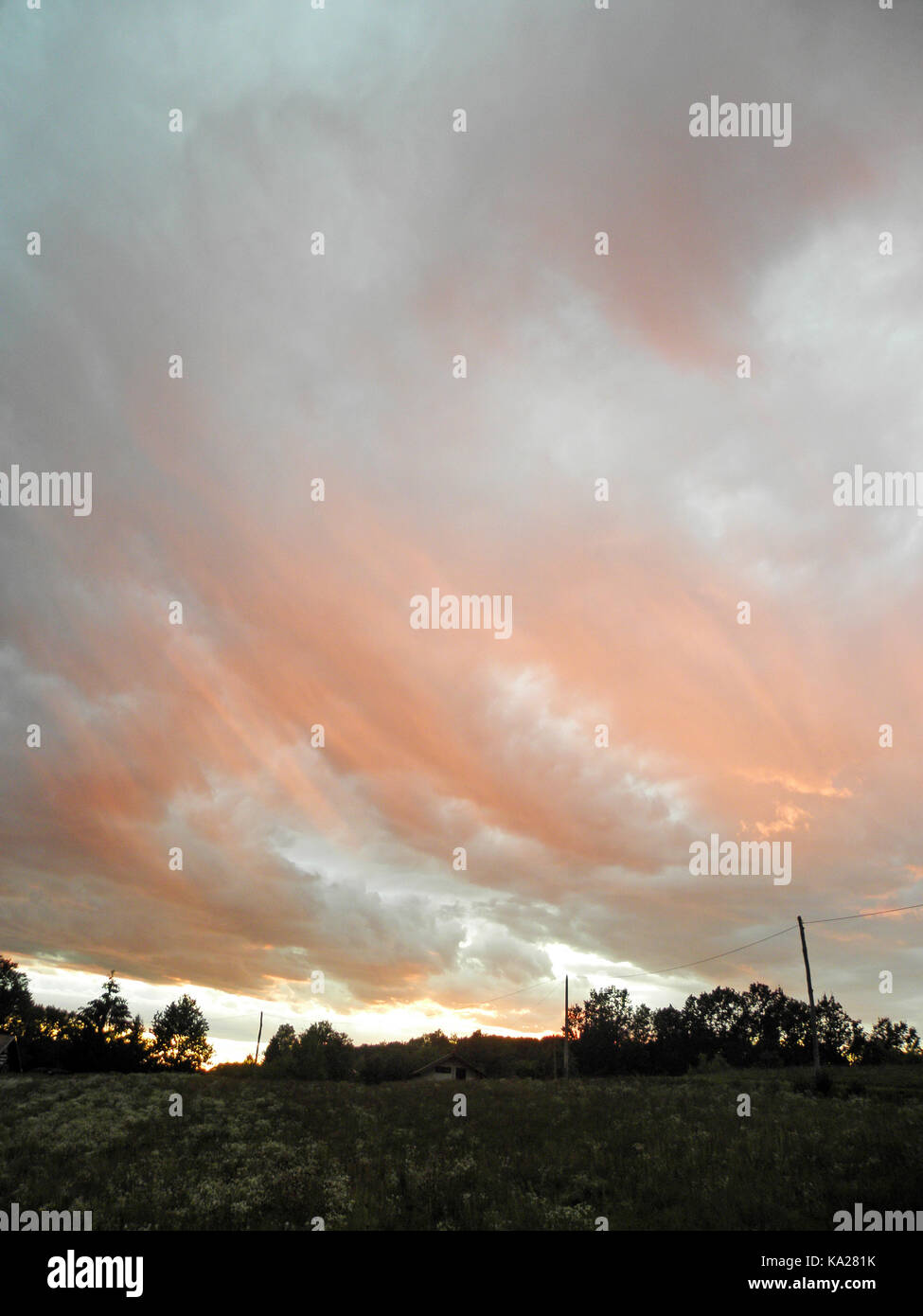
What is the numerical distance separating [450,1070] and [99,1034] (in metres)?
39.8

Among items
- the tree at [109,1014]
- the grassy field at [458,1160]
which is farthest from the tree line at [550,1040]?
the grassy field at [458,1160]

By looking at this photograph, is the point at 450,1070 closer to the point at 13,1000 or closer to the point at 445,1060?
the point at 445,1060

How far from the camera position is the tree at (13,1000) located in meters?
106

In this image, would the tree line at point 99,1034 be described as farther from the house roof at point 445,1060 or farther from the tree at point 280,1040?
the house roof at point 445,1060

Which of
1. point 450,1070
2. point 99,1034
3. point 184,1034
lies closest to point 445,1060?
point 450,1070

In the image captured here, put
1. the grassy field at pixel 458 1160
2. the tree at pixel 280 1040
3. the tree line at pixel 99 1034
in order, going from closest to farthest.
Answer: the grassy field at pixel 458 1160
the tree line at pixel 99 1034
the tree at pixel 280 1040

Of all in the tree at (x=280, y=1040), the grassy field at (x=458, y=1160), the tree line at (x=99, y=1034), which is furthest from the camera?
the tree at (x=280, y=1040)

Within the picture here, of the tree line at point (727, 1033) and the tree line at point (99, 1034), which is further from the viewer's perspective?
the tree line at point (727, 1033)

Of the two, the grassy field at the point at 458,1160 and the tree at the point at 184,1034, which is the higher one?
the grassy field at the point at 458,1160

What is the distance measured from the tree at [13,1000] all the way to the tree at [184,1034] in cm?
1954

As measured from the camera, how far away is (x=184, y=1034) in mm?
113750

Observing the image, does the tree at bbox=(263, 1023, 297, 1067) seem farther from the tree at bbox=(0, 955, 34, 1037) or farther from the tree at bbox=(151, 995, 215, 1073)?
the tree at bbox=(0, 955, 34, 1037)

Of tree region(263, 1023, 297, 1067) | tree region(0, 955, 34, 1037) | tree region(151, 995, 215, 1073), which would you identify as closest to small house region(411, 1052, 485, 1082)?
tree region(263, 1023, 297, 1067)
